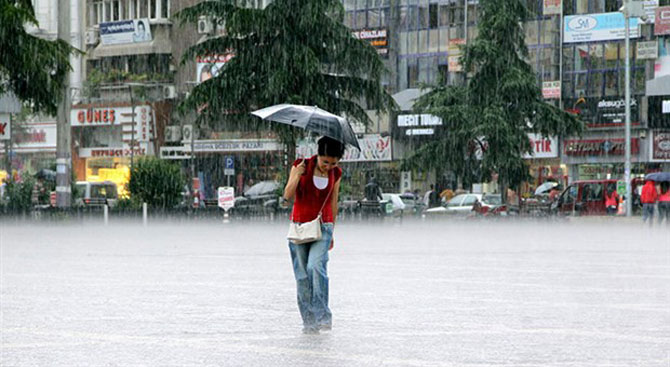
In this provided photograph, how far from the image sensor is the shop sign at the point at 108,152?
240 feet

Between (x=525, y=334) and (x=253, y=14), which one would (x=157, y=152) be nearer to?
(x=253, y=14)

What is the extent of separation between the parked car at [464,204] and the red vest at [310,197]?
3726cm

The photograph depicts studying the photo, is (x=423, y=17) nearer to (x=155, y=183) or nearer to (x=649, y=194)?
(x=155, y=183)

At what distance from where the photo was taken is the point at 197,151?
241 ft

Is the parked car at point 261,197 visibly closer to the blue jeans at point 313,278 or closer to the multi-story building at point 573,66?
the multi-story building at point 573,66

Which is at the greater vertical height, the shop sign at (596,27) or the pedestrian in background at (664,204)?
the shop sign at (596,27)

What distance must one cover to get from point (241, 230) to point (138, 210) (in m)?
8.01

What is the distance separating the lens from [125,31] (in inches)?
2862

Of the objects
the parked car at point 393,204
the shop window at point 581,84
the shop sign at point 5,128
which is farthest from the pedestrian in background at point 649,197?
the shop window at point 581,84

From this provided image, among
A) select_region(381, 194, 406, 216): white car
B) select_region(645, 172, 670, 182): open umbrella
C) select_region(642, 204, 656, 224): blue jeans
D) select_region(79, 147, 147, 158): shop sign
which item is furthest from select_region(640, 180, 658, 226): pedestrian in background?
select_region(79, 147, 147, 158): shop sign

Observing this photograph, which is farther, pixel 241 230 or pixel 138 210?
pixel 138 210

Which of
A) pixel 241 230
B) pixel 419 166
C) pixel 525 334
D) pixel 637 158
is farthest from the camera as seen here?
pixel 637 158

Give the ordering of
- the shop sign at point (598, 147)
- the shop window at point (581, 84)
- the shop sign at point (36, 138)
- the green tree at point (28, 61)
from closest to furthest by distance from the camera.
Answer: the green tree at point (28, 61) < the shop sign at point (598, 147) < the shop window at point (581, 84) < the shop sign at point (36, 138)

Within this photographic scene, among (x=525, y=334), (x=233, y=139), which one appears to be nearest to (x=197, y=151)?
(x=233, y=139)
